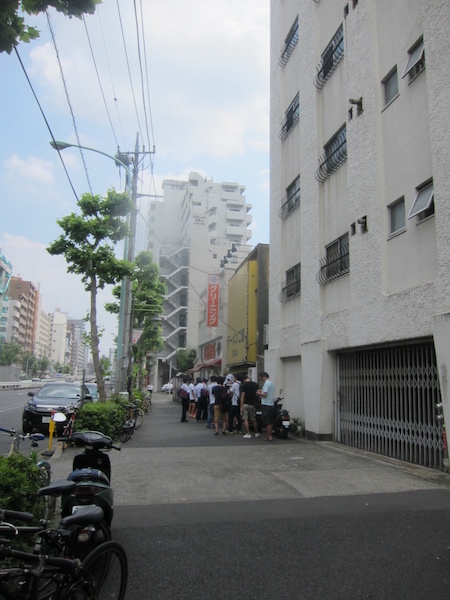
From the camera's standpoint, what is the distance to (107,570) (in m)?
3.06

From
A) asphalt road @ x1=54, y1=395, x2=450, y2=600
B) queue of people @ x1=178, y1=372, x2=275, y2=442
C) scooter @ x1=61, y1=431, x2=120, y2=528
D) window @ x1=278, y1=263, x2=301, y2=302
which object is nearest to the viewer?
asphalt road @ x1=54, y1=395, x2=450, y2=600

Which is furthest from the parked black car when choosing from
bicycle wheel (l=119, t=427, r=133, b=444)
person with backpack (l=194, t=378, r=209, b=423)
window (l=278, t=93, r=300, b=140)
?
window (l=278, t=93, r=300, b=140)

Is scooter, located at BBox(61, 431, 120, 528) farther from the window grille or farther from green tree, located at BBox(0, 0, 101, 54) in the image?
the window grille

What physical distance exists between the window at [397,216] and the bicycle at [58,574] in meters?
7.95

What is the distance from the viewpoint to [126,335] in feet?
58.3

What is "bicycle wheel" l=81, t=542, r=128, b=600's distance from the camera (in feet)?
9.48

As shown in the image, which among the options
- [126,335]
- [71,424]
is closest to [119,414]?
[71,424]

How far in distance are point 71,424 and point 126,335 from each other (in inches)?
294

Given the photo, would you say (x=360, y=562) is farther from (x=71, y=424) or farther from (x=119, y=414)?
(x=119, y=414)

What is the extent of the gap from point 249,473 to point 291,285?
877 centimetres

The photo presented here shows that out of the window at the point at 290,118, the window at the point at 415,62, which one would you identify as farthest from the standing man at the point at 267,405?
the window at the point at 290,118

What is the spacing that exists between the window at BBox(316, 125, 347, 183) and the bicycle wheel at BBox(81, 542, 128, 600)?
35.1ft

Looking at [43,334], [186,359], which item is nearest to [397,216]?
[186,359]

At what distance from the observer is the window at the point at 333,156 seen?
39.9 ft
